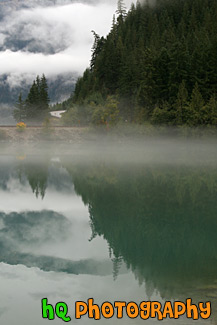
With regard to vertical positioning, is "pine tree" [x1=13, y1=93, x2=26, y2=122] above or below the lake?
above

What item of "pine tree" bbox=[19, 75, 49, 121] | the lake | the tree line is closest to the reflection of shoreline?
the lake

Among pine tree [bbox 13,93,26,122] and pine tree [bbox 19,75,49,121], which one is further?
pine tree [bbox 19,75,49,121]

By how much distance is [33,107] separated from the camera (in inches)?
4333

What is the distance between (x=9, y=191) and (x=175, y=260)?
20.9 m

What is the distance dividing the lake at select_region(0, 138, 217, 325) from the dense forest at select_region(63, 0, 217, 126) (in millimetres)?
44269

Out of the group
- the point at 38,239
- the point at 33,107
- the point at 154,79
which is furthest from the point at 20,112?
the point at 38,239

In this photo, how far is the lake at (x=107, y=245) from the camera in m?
11.1

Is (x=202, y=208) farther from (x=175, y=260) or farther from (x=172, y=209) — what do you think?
(x=175, y=260)

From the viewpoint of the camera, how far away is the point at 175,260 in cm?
1405

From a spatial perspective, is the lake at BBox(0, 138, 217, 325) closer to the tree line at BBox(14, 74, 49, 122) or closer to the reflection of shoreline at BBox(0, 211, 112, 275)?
the reflection of shoreline at BBox(0, 211, 112, 275)

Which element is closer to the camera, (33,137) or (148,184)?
(148,184)

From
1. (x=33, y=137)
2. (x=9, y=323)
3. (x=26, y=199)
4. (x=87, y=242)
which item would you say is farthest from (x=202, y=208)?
(x=33, y=137)

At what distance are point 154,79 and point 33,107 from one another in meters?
40.1

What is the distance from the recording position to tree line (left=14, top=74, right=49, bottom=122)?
355 ft
